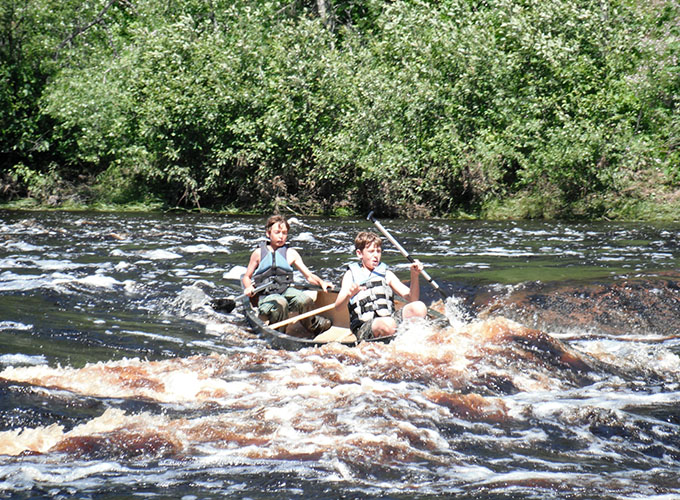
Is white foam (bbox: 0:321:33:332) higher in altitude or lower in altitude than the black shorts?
lower

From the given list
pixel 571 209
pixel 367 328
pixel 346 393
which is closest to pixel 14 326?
pixel 367 328

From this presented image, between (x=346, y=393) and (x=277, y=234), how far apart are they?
324cm

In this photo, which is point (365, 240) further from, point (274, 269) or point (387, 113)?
point (387, 113)

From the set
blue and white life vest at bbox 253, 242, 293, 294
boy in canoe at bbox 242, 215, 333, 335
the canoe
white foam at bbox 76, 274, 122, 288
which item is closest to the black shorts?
the canoe

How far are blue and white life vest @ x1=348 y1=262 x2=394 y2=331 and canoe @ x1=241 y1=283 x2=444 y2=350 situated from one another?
0.82ft

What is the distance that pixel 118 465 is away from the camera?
4219mm

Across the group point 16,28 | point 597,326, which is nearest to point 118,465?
point 597,326

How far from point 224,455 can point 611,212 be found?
15.5 m

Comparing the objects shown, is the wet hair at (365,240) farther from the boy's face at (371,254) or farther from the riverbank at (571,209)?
the riverbank at (571,209)

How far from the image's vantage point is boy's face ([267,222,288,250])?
8484 millimetres

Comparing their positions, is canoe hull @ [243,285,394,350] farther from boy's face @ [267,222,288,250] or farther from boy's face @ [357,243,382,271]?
boy's face @ [357,243,382,271]

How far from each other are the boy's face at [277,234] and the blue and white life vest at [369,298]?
4.25ft

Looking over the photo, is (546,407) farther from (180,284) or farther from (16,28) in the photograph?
(16,28)

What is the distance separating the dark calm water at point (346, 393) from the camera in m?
4.08
